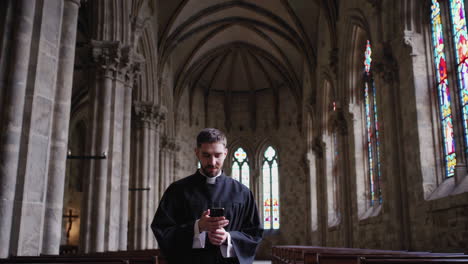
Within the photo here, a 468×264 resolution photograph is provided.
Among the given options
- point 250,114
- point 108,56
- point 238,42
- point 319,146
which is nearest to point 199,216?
point 108,56

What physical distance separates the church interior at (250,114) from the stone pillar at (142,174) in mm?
57

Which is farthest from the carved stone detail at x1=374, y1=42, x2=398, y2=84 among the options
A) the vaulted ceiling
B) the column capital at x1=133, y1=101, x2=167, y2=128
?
the column capital at x1=133, y1=101, x2=167, y2=128

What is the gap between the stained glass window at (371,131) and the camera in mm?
15094

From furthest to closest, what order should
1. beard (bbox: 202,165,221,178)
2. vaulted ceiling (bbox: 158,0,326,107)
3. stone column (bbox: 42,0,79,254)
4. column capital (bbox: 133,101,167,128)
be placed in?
vaulted ceiling (bbox: 158,0,326,107) → column capital (bbox: 133,101,167,128) → stone column (bbox: 42,0,79,254) → beard (bbox: 202,165,221,178)

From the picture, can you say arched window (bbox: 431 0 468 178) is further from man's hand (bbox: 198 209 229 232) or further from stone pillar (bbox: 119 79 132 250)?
stone pillar (bbox: 119 79 132 250)

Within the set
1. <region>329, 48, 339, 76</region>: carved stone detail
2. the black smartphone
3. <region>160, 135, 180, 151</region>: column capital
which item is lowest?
the black smartphone

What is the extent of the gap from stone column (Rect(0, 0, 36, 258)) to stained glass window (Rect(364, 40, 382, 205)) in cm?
1075

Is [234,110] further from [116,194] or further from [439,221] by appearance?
[439,221]

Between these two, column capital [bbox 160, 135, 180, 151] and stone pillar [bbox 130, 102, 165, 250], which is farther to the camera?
column capital [bbox 160, 135, 180, 151]

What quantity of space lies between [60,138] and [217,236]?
6577mm

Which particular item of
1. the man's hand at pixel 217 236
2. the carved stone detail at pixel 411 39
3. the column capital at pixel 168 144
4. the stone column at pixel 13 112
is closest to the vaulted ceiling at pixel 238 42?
the column capital at pixel 168 144

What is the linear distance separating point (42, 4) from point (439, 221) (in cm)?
840

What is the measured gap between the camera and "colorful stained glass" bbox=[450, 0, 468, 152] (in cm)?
971

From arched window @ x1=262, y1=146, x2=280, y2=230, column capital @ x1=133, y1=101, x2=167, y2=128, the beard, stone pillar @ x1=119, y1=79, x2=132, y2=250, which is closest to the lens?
the beard
